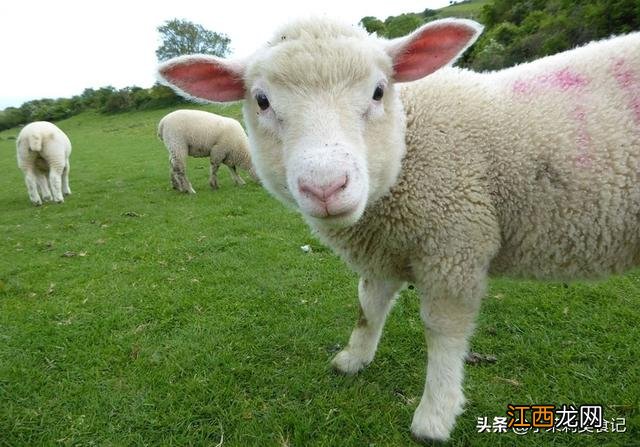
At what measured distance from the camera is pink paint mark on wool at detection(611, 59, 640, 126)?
88.7 inches

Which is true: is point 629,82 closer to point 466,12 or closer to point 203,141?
point 203,141

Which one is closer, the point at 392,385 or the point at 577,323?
the point at 392,385

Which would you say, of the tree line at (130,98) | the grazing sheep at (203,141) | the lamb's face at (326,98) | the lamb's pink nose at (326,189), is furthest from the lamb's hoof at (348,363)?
the tree line at (130,98)

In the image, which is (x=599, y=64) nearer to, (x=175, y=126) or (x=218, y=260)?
(x=218, y=260)

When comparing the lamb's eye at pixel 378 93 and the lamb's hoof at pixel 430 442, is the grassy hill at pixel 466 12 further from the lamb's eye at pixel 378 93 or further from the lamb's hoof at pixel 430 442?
the lamb's hoof at pixel 430 442

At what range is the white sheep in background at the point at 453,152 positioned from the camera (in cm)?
210

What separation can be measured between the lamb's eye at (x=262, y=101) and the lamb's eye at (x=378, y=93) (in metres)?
0.53

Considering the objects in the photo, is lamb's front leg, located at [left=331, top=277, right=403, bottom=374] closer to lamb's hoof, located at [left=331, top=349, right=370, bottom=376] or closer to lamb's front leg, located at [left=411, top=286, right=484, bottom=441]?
lamb's hoof, located at [left=331, top=349, right=370, bottom=376]

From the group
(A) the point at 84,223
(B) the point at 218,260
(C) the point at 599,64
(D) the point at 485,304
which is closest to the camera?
(C) the point at 599,64

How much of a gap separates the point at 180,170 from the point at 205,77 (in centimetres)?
898

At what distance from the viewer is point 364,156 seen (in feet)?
6.51

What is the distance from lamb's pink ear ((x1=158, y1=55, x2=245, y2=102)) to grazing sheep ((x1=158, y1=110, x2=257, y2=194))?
8919mm

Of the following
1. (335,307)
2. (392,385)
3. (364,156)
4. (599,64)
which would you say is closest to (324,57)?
(364,156)

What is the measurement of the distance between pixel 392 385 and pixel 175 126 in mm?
9912
